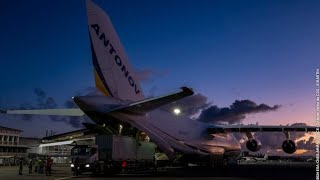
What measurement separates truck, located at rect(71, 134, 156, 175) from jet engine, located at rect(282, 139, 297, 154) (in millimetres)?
19463

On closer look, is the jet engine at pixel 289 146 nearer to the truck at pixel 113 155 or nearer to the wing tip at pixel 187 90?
the truck at pixel 113 155

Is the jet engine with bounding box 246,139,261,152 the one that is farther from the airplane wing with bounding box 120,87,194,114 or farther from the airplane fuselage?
the airplane wing with bounding box 120,87,194,114

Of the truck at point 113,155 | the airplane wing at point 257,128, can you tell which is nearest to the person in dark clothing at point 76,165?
the truck at point 113,155

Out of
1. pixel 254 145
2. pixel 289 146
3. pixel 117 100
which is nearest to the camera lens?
pixel 117 100

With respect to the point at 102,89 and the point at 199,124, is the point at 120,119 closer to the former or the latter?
the point at 102,89

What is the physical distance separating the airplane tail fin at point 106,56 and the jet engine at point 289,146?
74.4 feet

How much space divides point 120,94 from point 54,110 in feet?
15.5

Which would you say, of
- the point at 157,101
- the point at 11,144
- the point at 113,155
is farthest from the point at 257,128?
the point at 11,144

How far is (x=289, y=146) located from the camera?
43.6 metres

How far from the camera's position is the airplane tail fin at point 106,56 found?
26.9 m

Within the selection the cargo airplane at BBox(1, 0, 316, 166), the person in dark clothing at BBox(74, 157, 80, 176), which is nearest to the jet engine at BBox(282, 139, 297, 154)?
the cargo airplane at BBox(1, 0, 316, 166)

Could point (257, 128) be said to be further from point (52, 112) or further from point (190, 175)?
point (52, 112)

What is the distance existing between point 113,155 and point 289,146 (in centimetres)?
2382

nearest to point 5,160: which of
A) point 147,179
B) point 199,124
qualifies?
point 199,124
